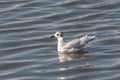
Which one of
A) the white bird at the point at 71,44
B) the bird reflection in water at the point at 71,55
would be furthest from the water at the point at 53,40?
the white bird at the point at 71,44

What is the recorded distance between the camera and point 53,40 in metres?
20.3

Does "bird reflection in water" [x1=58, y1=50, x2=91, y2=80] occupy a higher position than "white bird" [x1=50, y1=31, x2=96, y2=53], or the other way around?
"white bird" [x1=50, y1=31, x2=96, y2=53]

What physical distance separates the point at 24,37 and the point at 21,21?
6.54 feet

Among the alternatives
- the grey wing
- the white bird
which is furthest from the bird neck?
the grey wing

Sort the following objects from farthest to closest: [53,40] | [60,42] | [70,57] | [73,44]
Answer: [53,40]
[60,42]
[73,44]
[70,57]

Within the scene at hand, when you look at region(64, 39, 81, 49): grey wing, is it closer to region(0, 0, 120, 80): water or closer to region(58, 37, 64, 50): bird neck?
region(58, 37, 64, 50): bird neck

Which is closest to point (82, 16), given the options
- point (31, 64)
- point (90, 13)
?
point (90, 13)

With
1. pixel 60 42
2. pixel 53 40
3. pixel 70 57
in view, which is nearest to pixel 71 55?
pixel 70 57

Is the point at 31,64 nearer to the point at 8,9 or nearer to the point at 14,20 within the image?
the point at 14,20

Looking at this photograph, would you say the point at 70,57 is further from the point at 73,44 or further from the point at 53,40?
the point at 53,40

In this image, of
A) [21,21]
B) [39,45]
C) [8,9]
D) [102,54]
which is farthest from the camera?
[8,9]

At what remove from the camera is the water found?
1709cm

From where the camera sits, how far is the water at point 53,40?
17094 mm

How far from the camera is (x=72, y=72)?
1706 centimetres
